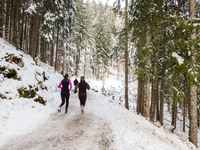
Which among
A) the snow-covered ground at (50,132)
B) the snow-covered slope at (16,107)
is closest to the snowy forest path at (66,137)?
the snow-covered ground at (50,132)

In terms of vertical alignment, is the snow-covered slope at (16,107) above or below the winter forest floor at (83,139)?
above

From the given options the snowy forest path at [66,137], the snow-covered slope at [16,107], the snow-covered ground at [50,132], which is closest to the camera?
the snowy forest path at [66,137]

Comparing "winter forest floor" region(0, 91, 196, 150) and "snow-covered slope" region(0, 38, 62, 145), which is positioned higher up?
"snow-covered slope" region(0, 38, 62, 145)

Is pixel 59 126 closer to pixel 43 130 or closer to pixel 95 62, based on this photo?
pixel 43 130

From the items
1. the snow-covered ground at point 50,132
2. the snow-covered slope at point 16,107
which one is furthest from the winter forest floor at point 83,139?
the snow-covered slope at point 16,107

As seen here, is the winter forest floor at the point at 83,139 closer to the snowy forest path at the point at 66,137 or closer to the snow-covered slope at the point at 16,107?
the snowy forest path at the point at 66,137

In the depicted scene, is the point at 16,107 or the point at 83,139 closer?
the point at 83,139

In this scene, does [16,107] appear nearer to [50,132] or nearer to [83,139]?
[50,132]

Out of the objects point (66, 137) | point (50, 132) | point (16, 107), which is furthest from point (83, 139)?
point (16, 107)

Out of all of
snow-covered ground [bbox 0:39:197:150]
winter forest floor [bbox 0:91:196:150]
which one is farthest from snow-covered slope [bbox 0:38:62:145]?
winter forest floor [bbox 0:91:196:150]

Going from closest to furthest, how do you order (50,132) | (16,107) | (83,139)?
(83,139) → (50,132) → (16,107)

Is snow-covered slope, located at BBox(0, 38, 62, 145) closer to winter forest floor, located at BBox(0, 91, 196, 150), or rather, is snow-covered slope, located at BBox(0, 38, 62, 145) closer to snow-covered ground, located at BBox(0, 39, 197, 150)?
snow-covered ground, located at BBox(0, 39, 197, 150)

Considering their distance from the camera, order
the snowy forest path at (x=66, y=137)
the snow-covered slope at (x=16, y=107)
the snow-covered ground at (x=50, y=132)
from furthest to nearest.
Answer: the snow-covered slope at (x=16, y=107), the snow-covered ground at (x=50, y=132), the snowy forest path at (x=66, y=137)

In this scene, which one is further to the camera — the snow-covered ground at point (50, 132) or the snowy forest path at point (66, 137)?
the snow-covered ground at point (50, 132)
